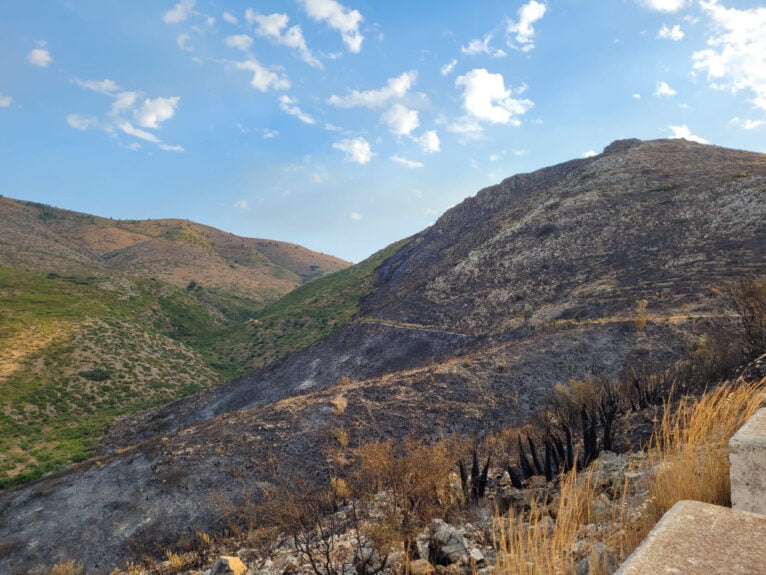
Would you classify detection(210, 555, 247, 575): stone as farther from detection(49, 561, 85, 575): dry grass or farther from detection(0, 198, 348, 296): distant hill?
detection(0, 198, 348, 296): distant hill

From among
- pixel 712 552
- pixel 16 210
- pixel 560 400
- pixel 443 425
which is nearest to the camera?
pixel 712 552

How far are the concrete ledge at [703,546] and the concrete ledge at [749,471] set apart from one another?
1.87ft

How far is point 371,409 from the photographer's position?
68.1 ft

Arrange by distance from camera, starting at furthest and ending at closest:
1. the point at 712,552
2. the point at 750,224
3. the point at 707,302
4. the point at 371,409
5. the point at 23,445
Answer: the point at 750,224 < the point at 23,445 < the point at 707,302 < the point at 371,409 < the point at 712,552

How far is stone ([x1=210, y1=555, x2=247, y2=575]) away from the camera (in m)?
8.95

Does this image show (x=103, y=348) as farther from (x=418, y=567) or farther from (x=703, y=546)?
(x=703, y=546)

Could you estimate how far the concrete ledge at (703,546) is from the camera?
85.4 inches

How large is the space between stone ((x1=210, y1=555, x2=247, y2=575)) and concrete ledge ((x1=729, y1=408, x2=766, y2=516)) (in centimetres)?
966

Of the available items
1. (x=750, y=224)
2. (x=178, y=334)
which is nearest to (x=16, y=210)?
(x=178, y=334)

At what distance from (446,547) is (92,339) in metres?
51.8

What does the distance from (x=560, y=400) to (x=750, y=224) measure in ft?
101

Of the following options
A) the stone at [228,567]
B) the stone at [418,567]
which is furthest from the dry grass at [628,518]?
the stone at [228,567]

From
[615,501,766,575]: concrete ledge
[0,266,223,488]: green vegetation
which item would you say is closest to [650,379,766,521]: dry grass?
[615,501,766,575]: concrete ledge

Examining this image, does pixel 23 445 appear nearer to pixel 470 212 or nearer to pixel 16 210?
pixel 470 212
